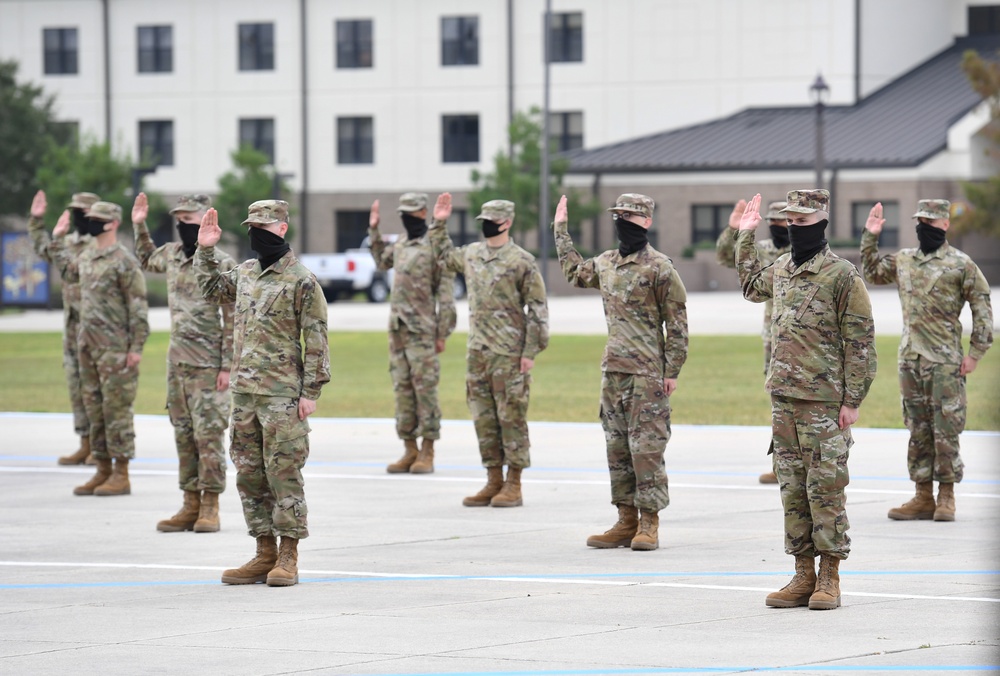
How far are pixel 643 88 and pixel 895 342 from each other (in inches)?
1231

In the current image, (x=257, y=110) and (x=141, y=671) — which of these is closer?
(x=141, y=671)

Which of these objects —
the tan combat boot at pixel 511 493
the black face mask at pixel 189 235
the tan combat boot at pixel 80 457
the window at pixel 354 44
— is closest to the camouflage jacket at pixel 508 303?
the tan combat boot at pixel 511 493

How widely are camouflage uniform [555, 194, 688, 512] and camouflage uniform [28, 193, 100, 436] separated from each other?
18.4ft

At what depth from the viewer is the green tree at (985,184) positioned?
47625mm

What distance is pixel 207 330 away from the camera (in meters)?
12.3

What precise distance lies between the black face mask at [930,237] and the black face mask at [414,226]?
4661 millimetres

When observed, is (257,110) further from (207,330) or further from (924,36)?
(207,330)

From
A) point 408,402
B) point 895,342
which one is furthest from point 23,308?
point 408,402

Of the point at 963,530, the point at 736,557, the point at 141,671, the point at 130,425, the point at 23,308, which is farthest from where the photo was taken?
the point at 23,308

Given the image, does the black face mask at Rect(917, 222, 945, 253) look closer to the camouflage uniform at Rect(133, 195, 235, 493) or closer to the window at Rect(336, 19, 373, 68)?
the camouflage uniform at Rect(133, 195, 235, 493)

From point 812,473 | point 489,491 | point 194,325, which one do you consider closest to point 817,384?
point 812,473

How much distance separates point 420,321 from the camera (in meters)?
15.3

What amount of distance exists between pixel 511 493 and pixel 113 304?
3605 millimetres

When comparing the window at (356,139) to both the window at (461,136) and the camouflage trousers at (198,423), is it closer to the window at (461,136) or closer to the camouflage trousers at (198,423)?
the window at (461,136)
